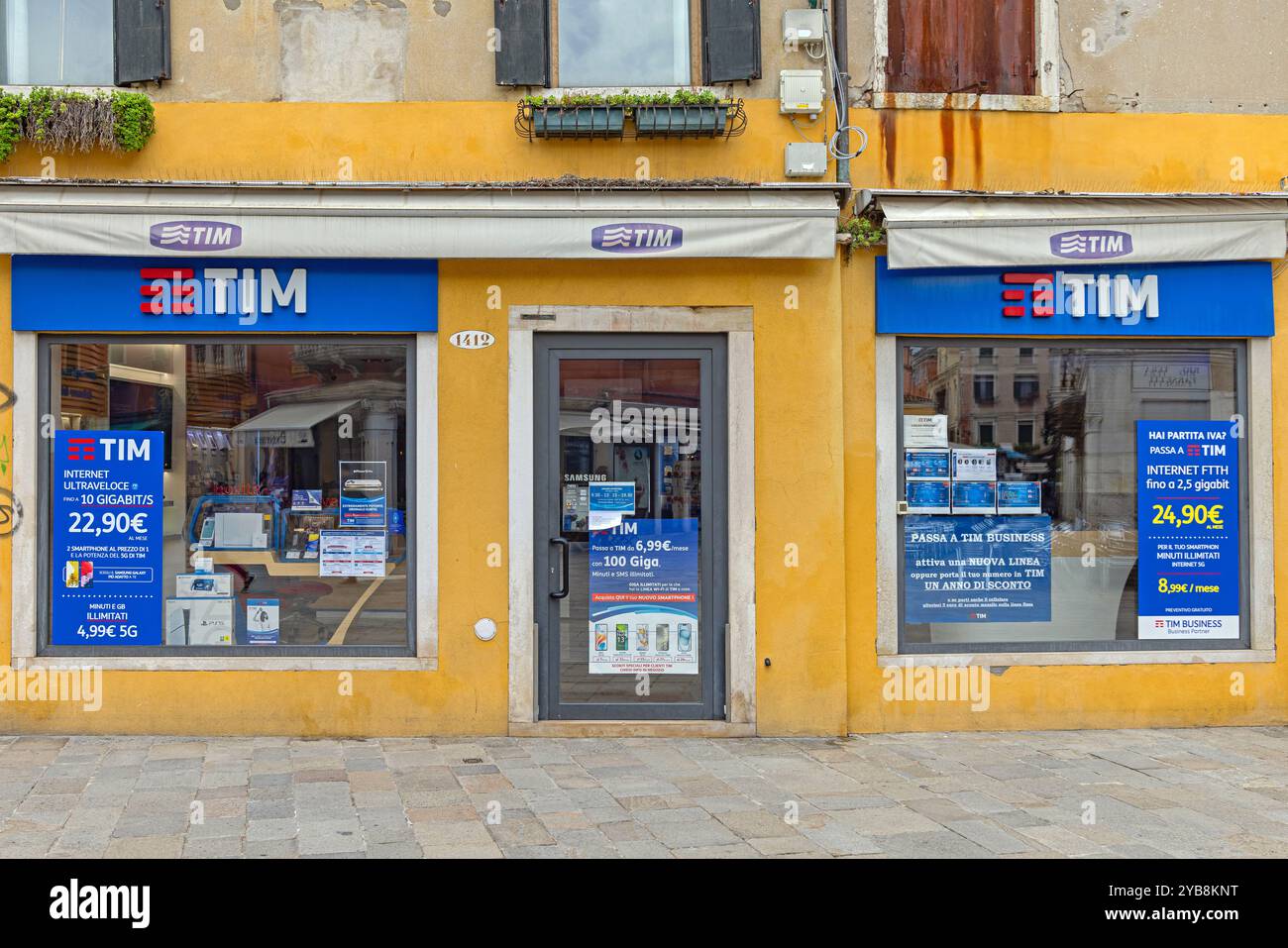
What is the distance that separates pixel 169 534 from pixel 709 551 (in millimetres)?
3491

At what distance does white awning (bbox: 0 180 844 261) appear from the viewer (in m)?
7.22

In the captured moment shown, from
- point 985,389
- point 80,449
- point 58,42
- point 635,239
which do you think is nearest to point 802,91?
point 635,239

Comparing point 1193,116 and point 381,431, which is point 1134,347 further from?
point 381,431

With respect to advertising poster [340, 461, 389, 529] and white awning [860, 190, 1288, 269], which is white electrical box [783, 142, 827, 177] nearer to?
white awning [860, 190, 1288, 269]

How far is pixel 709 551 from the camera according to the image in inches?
302

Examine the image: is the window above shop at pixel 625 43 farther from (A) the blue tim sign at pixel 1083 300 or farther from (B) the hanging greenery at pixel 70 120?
(B) the hanging greenery at pixel 70 120

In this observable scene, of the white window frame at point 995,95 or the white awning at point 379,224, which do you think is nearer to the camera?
the white awning at point 379,224

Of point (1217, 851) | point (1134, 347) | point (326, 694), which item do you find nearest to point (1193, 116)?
point (1134, 347)

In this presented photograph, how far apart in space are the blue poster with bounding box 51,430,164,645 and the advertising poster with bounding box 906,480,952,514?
4901 millimetres

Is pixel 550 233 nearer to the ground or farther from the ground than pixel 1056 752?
farther from the ground

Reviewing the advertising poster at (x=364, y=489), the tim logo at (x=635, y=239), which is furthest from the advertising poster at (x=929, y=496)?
the advertising poster at (x=364, y=489)

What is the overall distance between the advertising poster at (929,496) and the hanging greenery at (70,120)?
17.8ft

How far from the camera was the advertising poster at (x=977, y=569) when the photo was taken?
26.0ft

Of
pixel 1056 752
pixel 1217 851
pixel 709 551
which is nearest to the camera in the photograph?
pixel 1217 851
